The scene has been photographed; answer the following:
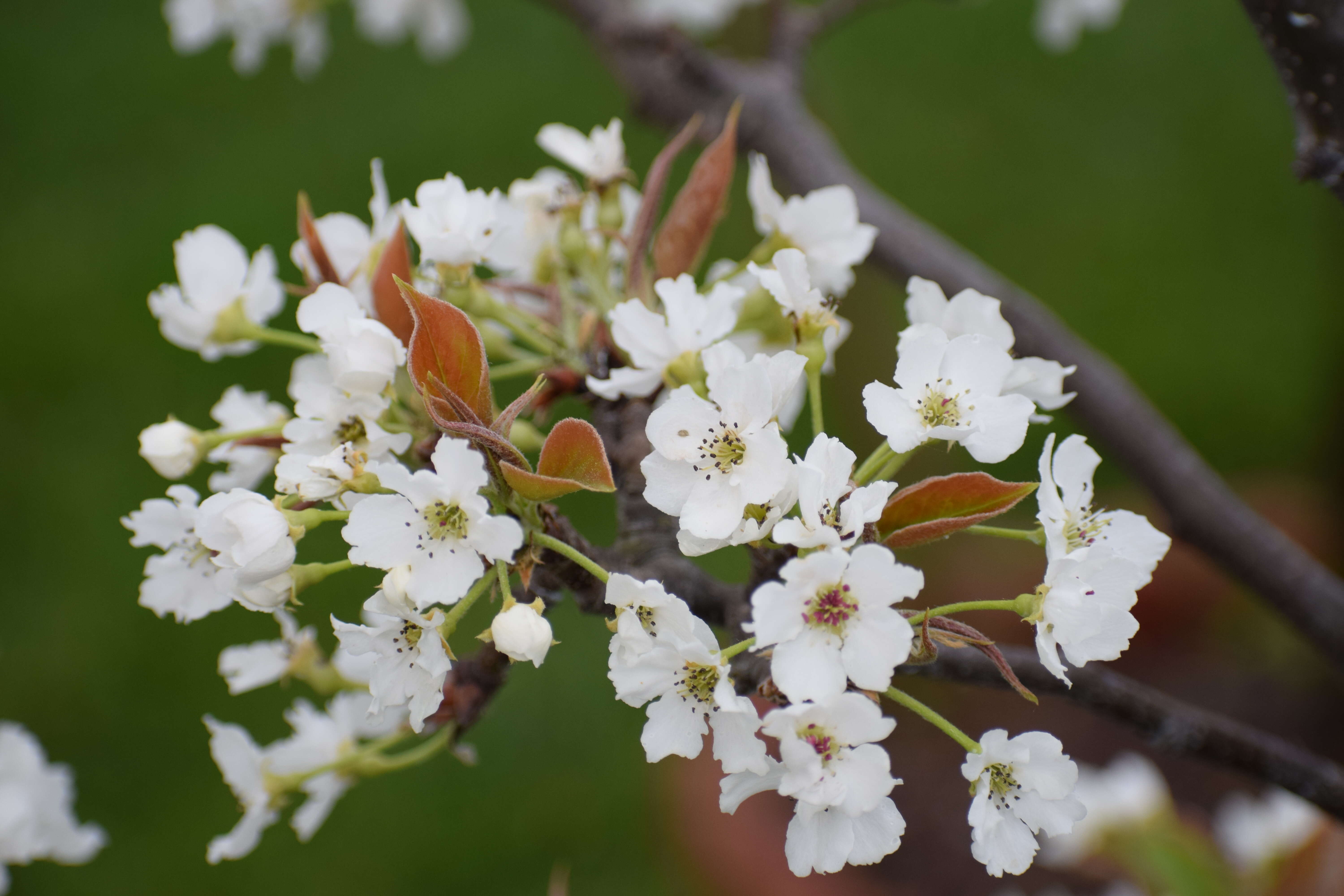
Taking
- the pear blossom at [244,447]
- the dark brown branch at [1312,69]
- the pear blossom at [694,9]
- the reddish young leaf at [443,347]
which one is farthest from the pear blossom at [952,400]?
the pear blossom at [694,9]

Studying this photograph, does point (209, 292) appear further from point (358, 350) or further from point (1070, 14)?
point (1070, 14)

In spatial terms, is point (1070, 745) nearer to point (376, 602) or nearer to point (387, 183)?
point (376, 602)

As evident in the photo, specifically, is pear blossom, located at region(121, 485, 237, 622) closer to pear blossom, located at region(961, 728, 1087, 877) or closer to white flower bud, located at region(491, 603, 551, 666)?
white flower bud, located at region(491, 603, 551, 666)

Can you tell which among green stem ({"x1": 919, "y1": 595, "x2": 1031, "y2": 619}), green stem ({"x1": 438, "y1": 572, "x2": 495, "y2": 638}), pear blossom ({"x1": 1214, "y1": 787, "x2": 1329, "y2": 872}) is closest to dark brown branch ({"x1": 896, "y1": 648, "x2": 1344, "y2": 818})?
green stem ({"x1": 919, "y1": 595, "x2": 1031, "y2": 619})

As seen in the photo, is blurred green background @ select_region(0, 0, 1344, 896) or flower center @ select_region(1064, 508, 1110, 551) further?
blurred green background @ select_region(0, 0, 1344, 896)

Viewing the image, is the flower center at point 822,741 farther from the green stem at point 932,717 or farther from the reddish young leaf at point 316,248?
the reddish young leaf at point 316,248
